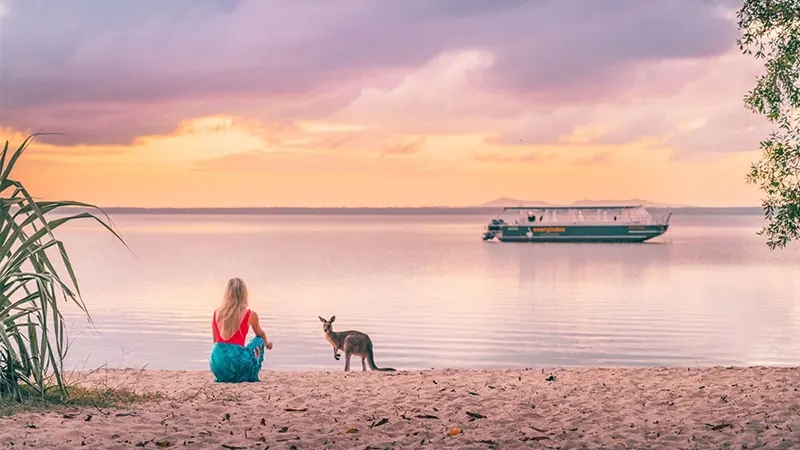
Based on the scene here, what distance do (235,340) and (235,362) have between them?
1.06 ft

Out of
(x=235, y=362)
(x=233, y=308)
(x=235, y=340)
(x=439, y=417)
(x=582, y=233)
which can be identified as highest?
(x=582, y=233)

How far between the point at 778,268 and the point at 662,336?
133 feet

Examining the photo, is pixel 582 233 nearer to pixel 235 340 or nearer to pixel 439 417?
pixel 235 340

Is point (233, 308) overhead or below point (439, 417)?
overhead

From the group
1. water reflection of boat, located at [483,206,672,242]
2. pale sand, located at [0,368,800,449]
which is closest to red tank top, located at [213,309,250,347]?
pale sand, located at [0,368,800,449]

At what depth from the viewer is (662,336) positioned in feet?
82.1

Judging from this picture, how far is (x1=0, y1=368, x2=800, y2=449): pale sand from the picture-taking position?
8695 mm

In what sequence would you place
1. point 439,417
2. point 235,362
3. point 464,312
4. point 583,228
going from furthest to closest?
point 583,228 → point 464,312 → point 235,362 → point 439,417

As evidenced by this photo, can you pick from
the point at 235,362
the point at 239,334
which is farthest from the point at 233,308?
the point at 235,362

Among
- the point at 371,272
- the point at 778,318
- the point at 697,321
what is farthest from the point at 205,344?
the point at 371,272

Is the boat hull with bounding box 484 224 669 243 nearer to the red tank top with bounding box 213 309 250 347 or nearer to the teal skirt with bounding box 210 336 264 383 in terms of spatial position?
the teal skirt with bounding box 210 336 264 383

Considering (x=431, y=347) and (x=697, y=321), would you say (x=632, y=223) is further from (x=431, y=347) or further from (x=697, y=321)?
(x=431, y=347)

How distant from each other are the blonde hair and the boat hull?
287ft

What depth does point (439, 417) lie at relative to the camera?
9734 mm
